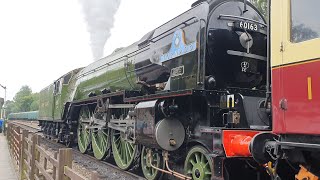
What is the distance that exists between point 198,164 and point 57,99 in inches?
439

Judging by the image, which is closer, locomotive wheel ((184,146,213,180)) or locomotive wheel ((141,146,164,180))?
locomotive wheel ((184,146,213,180))

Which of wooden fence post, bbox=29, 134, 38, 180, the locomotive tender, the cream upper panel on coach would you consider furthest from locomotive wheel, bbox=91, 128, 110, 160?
the cream upper panel on coach

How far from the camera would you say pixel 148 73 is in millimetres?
7715

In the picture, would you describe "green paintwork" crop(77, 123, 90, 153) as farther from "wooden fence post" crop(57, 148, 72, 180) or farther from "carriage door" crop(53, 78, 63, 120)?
"wooden fence post" crop(57, 148, 72, 180)

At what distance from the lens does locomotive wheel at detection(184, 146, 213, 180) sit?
530 centimetres

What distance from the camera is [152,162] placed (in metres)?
7.15

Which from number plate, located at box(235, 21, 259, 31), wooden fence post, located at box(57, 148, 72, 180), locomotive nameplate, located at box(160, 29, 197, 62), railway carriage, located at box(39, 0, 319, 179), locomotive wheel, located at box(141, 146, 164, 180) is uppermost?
number plate, located at box(235, 21, 259, 31)

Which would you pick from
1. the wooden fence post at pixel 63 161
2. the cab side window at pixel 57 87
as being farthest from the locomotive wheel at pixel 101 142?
the wooden fence post at pixel 63 161

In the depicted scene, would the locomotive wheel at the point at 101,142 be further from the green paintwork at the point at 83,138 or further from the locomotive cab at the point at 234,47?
the locomotive cab at the point at 234,47

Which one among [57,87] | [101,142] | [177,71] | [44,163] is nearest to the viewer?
[44,163]

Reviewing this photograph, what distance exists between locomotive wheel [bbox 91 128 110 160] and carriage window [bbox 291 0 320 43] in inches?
295

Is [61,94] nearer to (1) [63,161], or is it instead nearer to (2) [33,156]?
(2) [33,156]

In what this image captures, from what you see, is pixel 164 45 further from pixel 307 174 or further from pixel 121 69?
pixel 307 174

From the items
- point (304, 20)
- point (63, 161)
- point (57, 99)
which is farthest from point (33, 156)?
point (57, 99)
